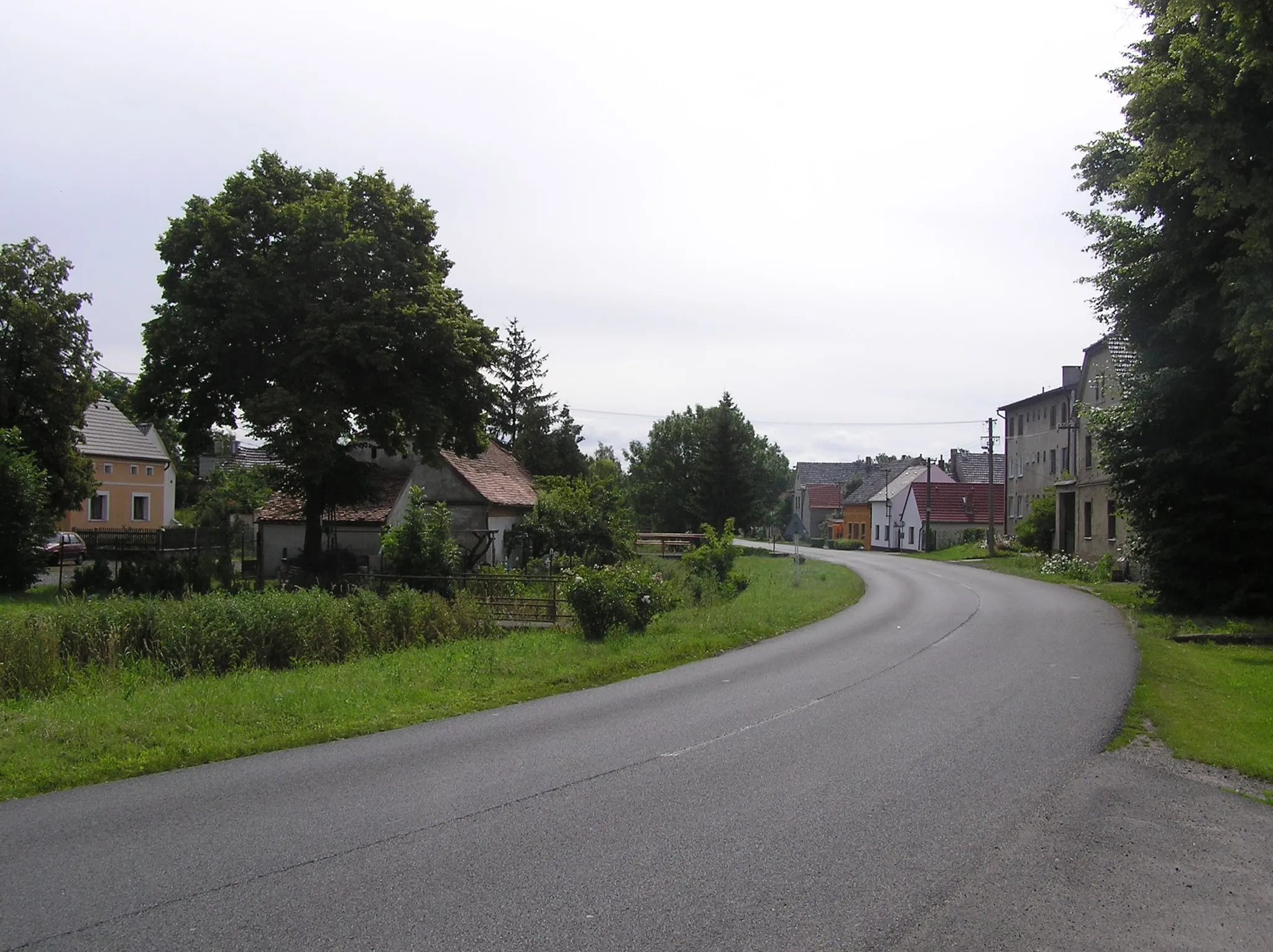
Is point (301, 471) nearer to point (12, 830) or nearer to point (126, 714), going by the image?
point (126, 714)

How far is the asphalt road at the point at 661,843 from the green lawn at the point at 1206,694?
0.70 m

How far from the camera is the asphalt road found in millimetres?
5285

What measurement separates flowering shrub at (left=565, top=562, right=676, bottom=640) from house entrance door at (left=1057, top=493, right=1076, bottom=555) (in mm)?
33219

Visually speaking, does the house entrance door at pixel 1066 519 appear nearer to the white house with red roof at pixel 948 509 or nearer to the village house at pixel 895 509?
the white house with red roof at pixel 948 509

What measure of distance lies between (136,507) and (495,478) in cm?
2843

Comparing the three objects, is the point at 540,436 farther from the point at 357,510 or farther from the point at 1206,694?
the point at 1206,694

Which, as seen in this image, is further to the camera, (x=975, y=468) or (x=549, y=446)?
(x=975, y=468)

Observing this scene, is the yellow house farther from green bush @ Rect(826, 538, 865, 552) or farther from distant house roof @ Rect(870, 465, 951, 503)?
distant house roof @ Rect(870, 465, 951, 503)

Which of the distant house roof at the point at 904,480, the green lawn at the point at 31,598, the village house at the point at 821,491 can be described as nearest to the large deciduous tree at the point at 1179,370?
the green lawn at the point at 31,598

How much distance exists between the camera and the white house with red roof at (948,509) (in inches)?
2913

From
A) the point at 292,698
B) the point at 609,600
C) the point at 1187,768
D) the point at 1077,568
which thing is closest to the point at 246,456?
the point at 1077,568

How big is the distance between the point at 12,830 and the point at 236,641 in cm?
861

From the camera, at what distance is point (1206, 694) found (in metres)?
13.0

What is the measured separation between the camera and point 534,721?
11.2 meters
